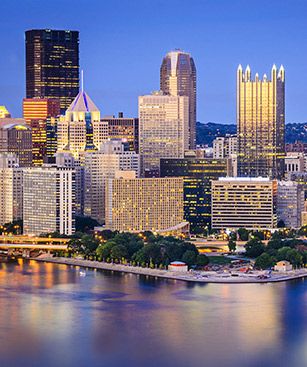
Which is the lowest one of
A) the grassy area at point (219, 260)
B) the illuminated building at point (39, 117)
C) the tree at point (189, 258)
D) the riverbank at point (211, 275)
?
the riverbank at point (211, 275)

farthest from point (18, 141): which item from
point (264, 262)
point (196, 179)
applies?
point (264, 262)

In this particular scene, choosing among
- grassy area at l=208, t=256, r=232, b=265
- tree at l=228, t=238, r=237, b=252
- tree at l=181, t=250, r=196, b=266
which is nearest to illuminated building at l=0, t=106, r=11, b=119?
tree at l=228, t=238, r=237, b=252

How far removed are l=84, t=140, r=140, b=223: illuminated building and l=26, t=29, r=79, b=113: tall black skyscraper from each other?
822 inches

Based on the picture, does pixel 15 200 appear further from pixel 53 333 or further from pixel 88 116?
pixel 53 333

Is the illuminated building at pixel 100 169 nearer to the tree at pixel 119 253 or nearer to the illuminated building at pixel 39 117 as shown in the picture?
the illuminated building at pixel 39 117

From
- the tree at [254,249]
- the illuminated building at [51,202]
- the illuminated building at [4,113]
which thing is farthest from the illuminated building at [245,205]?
the illuminated building at [4,113]

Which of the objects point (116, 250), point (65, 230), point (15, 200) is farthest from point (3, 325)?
point (15, 200)

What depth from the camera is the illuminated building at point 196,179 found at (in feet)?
195

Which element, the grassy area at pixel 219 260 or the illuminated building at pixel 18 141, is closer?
the grassy area at pixel 219 260

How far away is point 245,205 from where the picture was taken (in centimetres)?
5669

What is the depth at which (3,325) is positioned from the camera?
3597cm

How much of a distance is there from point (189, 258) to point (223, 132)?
59.6 meters

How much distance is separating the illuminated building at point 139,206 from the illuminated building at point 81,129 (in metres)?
11.4

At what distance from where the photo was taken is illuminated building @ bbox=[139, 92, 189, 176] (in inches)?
2793
